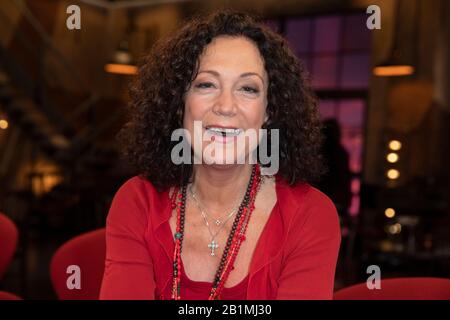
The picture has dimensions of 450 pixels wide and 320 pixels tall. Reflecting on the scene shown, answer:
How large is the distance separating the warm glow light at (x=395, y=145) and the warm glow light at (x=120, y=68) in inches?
97.5

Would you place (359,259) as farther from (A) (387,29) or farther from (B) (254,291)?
(B) (254,291)

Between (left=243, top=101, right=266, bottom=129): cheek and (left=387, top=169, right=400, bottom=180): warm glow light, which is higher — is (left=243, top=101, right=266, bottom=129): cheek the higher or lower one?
the higher one

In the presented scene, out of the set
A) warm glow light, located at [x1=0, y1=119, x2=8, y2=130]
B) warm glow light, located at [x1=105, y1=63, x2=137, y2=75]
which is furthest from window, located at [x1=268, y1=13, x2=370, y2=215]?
warm glow light, located at [x1=0, y1=119, x2=8, y2=130]

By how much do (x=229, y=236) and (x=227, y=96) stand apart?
0.35 m

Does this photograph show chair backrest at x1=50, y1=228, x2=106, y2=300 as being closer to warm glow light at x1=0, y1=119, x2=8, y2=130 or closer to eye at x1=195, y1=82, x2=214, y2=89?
eye at x1=195, y1=82, x2=214, y2=89

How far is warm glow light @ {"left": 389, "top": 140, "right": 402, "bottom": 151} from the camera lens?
5.02m

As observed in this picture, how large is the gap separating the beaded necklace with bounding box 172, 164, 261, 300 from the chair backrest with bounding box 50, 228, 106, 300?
375 millimetres

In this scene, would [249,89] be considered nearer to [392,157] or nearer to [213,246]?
[213,246]

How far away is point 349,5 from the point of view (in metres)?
5.01

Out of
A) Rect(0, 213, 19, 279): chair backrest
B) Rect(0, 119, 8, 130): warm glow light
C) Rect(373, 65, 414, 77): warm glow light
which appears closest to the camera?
Rect(0, 213, 19, 279): chair backrest

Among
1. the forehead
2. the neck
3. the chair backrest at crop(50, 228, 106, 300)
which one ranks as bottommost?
the chair backrest at crop(50, 228, 106, 300)

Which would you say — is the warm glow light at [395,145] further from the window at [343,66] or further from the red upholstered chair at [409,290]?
the red upholstered chair at [409,290]

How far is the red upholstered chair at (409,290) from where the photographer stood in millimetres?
1305

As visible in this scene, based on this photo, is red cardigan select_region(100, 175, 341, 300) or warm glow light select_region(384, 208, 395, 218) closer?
red cardigan select_region(100, 175, 341, 300)
